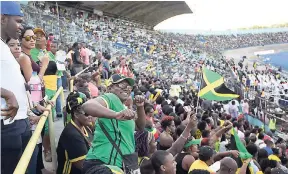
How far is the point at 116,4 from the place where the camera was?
37531 mm

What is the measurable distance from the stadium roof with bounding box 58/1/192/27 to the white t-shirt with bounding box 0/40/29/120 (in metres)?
28.4

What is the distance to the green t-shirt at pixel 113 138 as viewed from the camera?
2.97 m

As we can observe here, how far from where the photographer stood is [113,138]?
300 centimetres

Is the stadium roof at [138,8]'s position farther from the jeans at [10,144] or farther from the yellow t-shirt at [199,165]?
the jeans at [10,144]

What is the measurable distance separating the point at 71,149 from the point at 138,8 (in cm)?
4340

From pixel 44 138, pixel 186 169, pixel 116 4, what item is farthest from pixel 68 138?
pixel 116 4

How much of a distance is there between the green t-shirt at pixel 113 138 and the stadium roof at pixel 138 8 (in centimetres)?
2836

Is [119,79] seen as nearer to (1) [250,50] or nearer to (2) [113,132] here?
(2) [113,132]

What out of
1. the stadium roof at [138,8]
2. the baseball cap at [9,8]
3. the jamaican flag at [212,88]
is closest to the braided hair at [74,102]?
the baseball cap at [9,8]

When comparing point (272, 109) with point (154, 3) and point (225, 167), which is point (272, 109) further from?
point (154, 3)

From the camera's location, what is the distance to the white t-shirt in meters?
2.57

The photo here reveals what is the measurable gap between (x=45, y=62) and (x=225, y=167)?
7.18ft

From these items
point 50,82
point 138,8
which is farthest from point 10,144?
point 138,8

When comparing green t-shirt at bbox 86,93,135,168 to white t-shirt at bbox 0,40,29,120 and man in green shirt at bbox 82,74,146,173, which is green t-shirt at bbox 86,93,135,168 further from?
white t-shirt at bbox 0,40,29,120
